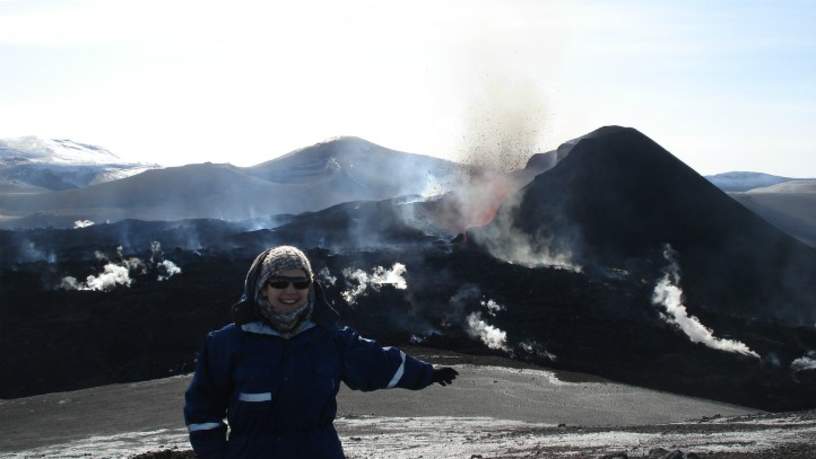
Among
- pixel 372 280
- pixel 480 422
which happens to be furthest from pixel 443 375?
pixel 372 280

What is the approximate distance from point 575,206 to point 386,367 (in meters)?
31.6

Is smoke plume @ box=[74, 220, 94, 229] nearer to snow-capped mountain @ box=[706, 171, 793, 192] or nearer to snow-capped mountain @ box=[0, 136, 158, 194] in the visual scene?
snow-capped mountain @ box=[0, 136, 158, 194]

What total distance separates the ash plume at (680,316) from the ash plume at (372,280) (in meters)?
8.35

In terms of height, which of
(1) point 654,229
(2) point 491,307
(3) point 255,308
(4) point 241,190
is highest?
(4) point 241,190

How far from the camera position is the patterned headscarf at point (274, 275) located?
4409mm

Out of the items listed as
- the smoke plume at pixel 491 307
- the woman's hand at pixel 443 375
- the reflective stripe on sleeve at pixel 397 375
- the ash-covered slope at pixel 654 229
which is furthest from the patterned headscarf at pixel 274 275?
the ash-covered slope at pixel 654 229

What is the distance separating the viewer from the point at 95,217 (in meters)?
84.3

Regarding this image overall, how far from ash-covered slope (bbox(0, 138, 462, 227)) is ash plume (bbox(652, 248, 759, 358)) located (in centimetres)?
5424

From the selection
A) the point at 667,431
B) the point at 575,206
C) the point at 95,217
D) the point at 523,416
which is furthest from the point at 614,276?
the point at 95,217

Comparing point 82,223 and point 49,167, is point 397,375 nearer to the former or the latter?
point 82,223

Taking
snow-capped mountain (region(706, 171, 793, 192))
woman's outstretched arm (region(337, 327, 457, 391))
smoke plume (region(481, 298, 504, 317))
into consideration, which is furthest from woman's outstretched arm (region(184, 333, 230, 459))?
snow-capped mountain (region(706, 171, 793, 192))

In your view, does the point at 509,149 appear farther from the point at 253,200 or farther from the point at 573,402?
the point at 253,200

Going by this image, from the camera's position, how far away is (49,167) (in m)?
128

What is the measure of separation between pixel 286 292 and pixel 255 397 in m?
0.52
